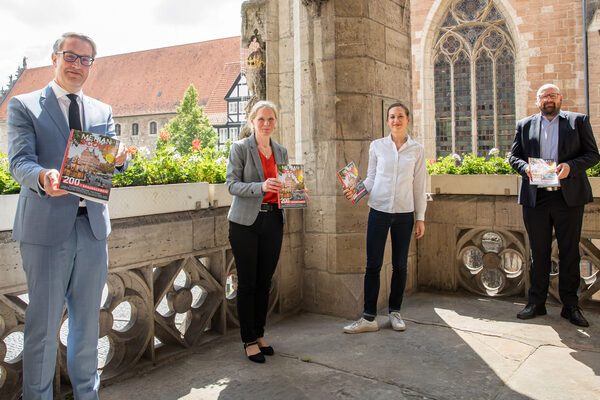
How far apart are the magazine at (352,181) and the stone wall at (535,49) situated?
38.6 ft

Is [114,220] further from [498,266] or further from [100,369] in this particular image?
[498,266]

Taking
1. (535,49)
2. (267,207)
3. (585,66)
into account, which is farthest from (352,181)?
(535,49)

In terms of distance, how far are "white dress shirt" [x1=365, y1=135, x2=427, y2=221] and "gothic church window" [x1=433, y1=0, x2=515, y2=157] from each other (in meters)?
12.3

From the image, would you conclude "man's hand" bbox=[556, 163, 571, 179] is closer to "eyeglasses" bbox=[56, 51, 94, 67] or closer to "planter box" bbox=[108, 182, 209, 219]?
"planter box" bbox=[108, 182, 209, 219]

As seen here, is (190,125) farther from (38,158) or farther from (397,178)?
(38,158)

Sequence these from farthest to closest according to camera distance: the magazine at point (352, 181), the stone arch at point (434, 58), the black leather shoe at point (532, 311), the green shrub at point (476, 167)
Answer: the stone arch at point (434, 58)
the green shrub at point (476, 167)
the black leather shoe at point (532, 311)
the magazine at point (352, 181)

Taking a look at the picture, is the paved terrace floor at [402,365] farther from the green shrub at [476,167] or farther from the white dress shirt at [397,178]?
the green shrub at [476,167]

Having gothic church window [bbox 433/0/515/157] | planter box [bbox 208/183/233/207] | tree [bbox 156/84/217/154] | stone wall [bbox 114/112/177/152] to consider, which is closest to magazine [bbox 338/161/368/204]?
planter box [bbox 208/183/233/207]

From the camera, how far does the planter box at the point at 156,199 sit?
3035 mm

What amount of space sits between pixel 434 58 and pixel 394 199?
12864 mm

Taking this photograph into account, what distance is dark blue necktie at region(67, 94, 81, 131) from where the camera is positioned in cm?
225

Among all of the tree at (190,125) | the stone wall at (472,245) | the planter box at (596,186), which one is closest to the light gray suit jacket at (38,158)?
the stone wall at (472,245)

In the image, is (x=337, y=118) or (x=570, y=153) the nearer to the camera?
(x=570, y=153)

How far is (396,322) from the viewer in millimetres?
3818
